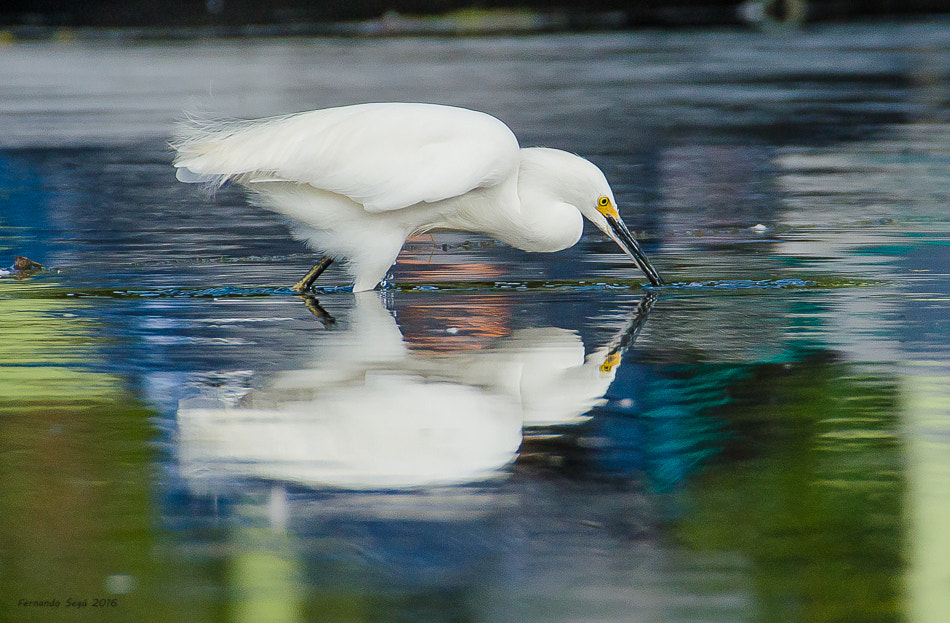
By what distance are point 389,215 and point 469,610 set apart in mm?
4986

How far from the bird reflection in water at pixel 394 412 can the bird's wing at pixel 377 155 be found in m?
1.21

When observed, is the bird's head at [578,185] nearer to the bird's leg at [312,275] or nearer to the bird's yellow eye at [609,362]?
the bird's leg at [312,275]

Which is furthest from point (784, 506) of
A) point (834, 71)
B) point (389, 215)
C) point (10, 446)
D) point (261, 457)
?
point (834, 71)

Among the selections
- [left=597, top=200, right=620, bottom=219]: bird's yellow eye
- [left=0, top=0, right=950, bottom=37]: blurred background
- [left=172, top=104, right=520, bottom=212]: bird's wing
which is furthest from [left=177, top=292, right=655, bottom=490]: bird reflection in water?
[left=0, top=0, right=950, bottom=37]: blurred background

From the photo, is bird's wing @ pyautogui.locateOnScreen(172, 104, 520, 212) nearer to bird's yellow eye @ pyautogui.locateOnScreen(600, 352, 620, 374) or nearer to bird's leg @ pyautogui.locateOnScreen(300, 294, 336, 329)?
bird's leg @ pyautogui.locateOnScreen(300, 294, 336, 329)

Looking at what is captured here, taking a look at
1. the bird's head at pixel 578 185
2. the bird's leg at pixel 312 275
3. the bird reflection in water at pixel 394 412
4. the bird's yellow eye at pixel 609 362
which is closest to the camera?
the bird reflection in water at pixel 394 412

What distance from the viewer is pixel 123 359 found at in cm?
699

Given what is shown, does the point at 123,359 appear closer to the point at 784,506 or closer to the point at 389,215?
the point at 389,215

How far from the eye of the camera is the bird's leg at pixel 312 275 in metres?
8.95

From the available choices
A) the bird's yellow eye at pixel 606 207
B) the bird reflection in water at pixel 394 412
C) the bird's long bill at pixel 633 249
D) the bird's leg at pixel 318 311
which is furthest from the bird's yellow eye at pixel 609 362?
the bird's yellow eye at pixel 606 207

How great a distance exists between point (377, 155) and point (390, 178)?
0.49 ft

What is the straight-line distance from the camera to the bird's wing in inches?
337

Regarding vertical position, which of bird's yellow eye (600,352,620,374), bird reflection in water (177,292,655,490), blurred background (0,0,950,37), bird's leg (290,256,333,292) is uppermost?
bird reflection in water (177,292,655,490)

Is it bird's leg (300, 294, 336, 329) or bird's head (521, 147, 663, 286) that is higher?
bird's head (521, 147, 663, 286)
